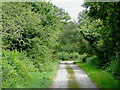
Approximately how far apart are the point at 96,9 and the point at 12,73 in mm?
6223

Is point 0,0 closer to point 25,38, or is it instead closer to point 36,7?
point 25,38

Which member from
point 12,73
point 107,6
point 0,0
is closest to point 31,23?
point 0,0

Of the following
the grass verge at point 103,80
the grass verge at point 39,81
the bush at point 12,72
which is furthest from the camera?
the grass verge at point 103,80

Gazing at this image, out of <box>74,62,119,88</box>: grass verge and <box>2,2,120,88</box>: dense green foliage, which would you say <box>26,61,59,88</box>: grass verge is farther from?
<box>74,62,119,88</box>: grass verge

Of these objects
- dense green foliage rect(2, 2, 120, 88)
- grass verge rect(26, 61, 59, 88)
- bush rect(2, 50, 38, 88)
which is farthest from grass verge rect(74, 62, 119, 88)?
bush rect(2, 50, 38, 88)

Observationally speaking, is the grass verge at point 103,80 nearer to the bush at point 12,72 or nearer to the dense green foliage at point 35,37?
the dense green foliage at point 35,37

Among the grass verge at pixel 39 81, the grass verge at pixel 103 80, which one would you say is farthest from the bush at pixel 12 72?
the grass verge at pixel 103 80

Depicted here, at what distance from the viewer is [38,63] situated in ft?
47.5

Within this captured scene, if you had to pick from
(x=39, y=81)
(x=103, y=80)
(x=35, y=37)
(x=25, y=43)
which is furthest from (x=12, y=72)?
(x=103, y=80)

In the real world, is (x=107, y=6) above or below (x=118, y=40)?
above

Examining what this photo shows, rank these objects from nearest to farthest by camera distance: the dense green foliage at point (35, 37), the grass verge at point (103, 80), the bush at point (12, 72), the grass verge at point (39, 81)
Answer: the bush at point (12, 72) < the dense green foliage at point (35, 37) < the grass verge at point (39, 81) < the grass verge at point (103, 80)

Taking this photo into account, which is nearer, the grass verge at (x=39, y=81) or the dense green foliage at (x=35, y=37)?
the dense green foliage at (x=35, y=37)

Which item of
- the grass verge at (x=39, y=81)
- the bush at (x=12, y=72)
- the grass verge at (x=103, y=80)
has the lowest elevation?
the grass verge at (x=103, y=80)

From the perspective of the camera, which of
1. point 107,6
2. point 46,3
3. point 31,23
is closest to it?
point 107,6
